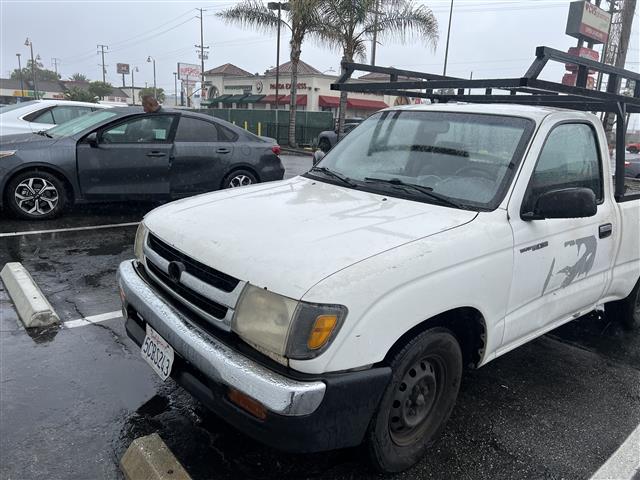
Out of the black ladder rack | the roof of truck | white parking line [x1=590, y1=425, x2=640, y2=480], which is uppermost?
the black ladder rack

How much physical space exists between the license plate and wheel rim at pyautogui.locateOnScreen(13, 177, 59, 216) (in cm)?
489

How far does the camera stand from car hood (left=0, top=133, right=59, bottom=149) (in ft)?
21.4

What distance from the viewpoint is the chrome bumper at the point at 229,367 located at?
1969 millimetres

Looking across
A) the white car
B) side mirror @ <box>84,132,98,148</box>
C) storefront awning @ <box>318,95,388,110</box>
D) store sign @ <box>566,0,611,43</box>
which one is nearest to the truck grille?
side mirror @ <box>84,132,98,148</box>

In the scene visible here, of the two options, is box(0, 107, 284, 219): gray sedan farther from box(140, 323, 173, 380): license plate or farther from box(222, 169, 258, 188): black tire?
box(140, 323, 173, 380): license plate

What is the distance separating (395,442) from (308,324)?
88cm

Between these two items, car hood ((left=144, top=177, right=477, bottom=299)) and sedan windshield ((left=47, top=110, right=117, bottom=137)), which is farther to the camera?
sedan windshield ((left=47, top=110, right=117, bottom=137))

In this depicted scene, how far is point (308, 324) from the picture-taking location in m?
2.02

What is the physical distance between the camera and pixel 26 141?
262 inches

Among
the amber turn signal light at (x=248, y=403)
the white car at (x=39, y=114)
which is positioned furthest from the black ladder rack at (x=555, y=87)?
the white car at (x=39, y=114)

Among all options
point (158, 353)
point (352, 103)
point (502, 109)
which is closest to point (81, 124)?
point (158, 353)

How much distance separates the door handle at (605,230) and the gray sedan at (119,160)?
533cm

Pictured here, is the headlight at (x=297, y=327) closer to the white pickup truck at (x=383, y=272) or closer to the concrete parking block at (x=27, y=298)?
the white pickup truck at (x=383, y=272)

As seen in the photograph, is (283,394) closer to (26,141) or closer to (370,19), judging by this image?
(26,141)
